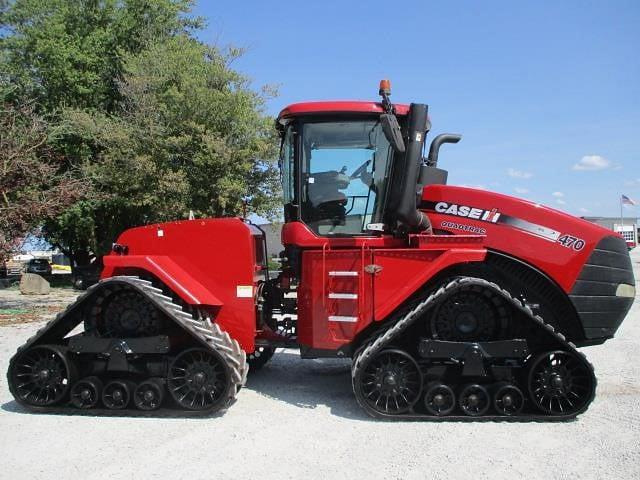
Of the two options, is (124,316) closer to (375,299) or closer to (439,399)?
(375,299)

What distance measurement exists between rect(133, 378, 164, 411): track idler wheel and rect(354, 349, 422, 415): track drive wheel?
184cm

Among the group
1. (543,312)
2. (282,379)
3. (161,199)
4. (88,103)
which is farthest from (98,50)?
(543,312)

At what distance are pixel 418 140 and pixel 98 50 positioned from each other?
72.7 ft

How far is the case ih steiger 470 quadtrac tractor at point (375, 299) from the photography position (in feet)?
16.8

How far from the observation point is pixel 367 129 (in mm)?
5527

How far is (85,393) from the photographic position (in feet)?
17.6

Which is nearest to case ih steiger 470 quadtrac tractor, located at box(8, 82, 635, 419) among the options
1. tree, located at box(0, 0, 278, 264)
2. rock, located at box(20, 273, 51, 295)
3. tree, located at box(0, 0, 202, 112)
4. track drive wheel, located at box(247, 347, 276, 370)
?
track drive wheel, located at box(247, 347, 276, 370)

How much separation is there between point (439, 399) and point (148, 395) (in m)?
2.68

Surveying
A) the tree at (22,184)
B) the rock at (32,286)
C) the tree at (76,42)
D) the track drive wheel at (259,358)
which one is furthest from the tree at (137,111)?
the track drive wheel at (259,358)

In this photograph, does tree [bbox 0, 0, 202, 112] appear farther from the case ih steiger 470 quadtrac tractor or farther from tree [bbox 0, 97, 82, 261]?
the case ih steiger 470 quadtrac tractor

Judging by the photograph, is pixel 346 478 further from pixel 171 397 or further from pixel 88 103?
pixel 88 103

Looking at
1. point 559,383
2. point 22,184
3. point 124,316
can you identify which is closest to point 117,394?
point 124,316

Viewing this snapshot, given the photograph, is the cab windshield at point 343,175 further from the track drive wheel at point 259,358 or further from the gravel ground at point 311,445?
the track drive wheel at point 259,358

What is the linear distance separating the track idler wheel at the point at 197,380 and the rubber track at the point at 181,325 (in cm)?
9
